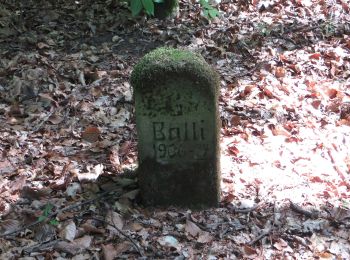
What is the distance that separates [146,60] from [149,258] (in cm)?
133

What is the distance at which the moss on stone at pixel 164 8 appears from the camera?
23.7ft

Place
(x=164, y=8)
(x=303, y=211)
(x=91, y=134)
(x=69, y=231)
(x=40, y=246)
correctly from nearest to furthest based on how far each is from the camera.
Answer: (x=40, y=246), (x=69, y=231), (x=303, y=211), (x=91, y=134), (x=164, y=8)

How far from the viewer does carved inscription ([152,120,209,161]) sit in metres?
3.75

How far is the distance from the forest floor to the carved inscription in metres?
0.45

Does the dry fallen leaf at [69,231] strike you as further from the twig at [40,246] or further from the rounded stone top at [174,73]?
the rounded stone top at [174,73]

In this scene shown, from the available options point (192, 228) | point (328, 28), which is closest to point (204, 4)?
point (328, 28)

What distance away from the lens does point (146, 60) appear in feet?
12.3

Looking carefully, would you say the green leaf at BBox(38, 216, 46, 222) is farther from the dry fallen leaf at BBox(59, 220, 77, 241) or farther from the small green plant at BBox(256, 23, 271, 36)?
the small green plant at BBox(256, 23, 271, 36)

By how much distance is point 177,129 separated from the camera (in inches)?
148

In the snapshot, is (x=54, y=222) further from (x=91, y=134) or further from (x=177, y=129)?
(x=91, y=134)

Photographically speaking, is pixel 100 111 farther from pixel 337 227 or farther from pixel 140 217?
pixel 337 227

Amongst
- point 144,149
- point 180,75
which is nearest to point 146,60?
point 180,75

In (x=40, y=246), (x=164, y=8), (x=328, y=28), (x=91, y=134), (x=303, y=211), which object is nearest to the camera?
(x=40, y=246)

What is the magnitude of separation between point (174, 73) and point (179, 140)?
474mm
